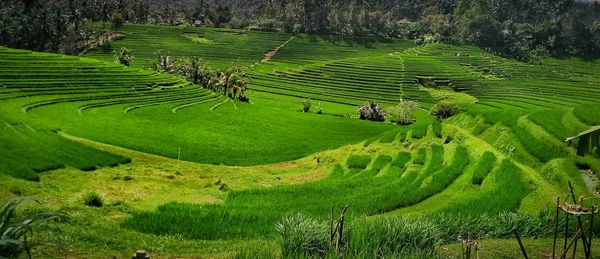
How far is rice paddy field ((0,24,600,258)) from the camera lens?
10523 millimetres

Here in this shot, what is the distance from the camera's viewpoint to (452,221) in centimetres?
1086

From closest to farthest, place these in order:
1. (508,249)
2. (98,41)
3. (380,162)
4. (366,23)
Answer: (508,249), (380,162), (98,41), (366,23)

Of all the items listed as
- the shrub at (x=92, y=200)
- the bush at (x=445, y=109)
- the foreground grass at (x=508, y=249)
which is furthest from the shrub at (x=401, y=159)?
the bush at (x=445, y=109)

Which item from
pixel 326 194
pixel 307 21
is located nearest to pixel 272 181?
pixel 326 194

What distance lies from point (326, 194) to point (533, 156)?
9.62 metres

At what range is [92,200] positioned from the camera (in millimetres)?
14117

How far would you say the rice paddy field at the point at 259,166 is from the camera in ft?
34.5

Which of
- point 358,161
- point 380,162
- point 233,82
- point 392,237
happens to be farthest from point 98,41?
point 392,237

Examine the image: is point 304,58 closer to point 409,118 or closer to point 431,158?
point 409,118

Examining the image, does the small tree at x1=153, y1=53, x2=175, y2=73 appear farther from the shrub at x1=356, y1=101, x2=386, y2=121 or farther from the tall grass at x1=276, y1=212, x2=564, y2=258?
the tall grass at x1=276, y1=212, x2=564, y2=258

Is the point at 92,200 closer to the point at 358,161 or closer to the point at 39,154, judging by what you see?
the point at 39,154

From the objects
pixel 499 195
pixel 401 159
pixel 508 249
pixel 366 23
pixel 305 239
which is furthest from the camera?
pixel 366 23

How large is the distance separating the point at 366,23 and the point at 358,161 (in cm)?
→ 13758

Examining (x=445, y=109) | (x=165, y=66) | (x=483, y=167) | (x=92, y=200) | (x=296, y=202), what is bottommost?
(x=445, y=109)
